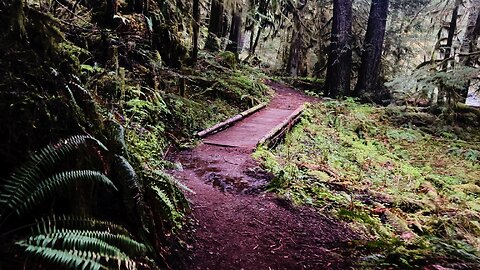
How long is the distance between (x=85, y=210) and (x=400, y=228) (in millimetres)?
4135

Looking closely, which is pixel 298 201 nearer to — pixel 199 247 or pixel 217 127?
pixel 199 247

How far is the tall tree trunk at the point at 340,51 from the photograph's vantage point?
16047mm

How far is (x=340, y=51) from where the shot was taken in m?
16.1

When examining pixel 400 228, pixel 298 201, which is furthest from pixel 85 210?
pixel 400 228

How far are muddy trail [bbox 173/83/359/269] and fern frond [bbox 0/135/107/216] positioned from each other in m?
1.42

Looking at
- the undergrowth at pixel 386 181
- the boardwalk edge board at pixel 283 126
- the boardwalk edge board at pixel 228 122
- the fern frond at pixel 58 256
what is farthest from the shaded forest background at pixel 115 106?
the undergrowth at pixel 386 181

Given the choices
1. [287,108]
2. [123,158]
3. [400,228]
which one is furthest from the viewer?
[287,108]

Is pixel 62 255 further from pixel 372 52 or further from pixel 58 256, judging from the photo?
pixel 372 52

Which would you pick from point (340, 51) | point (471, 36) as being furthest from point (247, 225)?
point (471, 36)

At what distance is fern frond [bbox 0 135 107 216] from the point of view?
7.32 feet

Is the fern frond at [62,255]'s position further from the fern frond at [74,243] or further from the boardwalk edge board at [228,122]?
the boardwalk edge board at [228,122]

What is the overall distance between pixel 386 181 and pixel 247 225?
4.74 metres

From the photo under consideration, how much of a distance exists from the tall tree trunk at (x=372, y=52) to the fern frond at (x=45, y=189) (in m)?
15.2

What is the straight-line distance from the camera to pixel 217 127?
876cm
